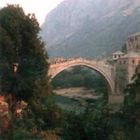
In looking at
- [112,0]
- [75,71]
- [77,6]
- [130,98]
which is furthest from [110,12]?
[130,98]

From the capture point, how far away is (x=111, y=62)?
197 ft

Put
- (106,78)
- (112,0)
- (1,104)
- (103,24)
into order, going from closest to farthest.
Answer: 1. (1,104)
2. (106,78)
3. (103,24)
4. (112,0)

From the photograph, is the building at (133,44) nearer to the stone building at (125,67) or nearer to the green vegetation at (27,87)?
the stone building at (125,67)

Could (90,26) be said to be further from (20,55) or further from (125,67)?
(20,55)

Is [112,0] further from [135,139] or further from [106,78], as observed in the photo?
[135,139]

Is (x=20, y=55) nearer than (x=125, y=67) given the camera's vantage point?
Yes

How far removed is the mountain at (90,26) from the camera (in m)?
118

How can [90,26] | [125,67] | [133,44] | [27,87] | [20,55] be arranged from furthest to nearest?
[90,26]
[133,44]
[125,67]
[20,55]
[27,87]

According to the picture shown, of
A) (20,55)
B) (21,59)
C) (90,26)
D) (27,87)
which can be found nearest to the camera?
(27,87)

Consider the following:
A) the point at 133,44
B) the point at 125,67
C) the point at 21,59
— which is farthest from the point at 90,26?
the point at 21,59

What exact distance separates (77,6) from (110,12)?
20092 millimetres

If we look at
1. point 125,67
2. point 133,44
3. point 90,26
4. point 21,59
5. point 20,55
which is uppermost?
point 90,26

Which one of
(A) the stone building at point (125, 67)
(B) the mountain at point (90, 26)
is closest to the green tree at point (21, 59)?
(A) the stone building at point (125, 67)

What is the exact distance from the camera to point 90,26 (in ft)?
485
